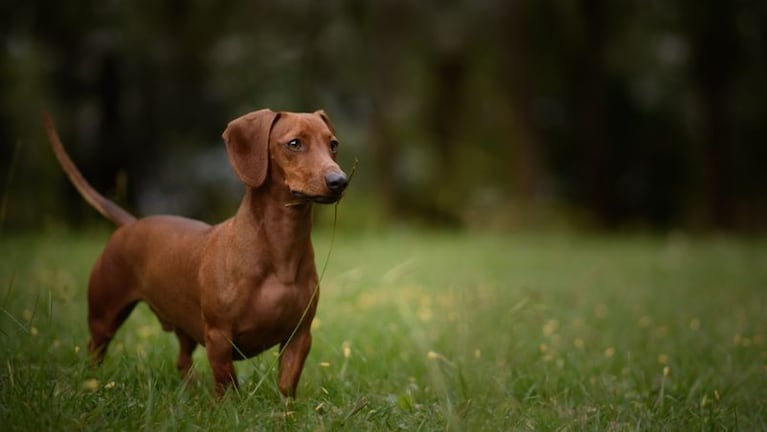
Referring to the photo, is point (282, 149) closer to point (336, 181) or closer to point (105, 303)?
point (336, 181)

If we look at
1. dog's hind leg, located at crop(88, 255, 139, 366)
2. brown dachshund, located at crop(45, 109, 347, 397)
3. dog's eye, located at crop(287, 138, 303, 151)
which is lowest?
dog's hind leg, located at crop(88, 255, 139, 366)

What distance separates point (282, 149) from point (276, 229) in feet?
1.11

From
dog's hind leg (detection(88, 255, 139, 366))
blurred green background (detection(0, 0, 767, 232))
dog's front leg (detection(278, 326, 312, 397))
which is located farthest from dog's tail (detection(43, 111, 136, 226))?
blurred green background (detection(0, 0, 767, 232))

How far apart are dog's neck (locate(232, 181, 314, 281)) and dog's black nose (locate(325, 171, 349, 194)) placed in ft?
0.97

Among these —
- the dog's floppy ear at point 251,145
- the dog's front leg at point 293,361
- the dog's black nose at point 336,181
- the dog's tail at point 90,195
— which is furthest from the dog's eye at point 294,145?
the dog's tail at point 90,195

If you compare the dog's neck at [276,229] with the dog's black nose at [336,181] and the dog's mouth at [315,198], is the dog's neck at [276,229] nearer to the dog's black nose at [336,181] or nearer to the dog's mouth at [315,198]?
the dog's mouth at [315,198]

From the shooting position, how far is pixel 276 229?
320 centimetres

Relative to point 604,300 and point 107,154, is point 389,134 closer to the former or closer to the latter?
point 107,154

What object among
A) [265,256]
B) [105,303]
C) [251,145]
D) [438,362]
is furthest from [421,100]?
[265,256]

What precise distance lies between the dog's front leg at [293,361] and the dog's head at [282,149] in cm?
62

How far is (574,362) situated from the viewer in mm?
4531

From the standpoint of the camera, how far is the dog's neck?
318 centimetres

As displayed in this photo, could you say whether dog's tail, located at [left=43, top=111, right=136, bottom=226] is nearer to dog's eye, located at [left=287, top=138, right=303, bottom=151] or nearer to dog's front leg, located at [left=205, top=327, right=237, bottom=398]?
dog's front leg, located at [left=205, top=327, right=237, bottom=398]

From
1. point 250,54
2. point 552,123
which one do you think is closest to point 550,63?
point 552,123
